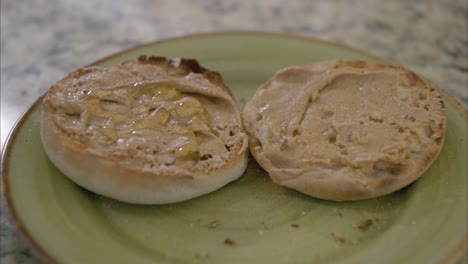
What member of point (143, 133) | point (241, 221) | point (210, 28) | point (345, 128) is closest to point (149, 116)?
point (143, 133)

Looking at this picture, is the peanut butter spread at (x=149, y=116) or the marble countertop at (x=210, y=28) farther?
the marble countertop at (x=210, y=28)

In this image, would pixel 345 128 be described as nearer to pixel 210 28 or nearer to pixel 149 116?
pixel 149 116

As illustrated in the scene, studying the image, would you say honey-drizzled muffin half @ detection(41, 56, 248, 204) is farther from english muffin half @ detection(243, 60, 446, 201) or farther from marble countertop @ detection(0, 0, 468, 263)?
marble countertop @ detection(0, 0, 468, 263)

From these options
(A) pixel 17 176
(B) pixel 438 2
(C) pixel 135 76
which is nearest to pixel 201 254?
(A) pixel 17 176

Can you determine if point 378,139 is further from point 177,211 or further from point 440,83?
point 440,83

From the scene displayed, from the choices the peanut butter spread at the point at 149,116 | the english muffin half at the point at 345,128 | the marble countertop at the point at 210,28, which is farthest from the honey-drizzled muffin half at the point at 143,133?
the marble countertop at the point at 210,28

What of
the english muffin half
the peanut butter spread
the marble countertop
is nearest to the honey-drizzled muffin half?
the peanut butter spread

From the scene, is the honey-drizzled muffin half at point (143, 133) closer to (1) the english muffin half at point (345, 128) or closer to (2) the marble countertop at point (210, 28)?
(1) the english muffin half at point (345, 128)
